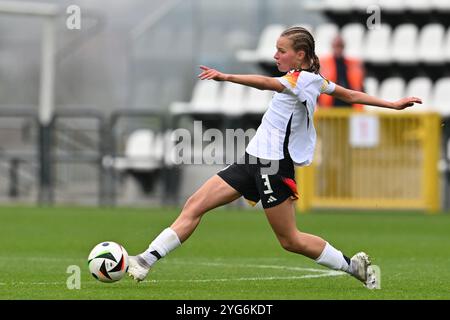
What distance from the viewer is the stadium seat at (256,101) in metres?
25.1

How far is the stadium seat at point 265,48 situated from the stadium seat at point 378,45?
70.9 inches

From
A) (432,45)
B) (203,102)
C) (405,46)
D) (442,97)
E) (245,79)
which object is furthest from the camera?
(405,46)

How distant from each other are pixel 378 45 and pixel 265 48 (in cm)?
236

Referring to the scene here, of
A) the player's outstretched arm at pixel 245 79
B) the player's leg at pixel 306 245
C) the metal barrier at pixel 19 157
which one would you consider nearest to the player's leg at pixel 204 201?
the player's leg at pixel 306 245

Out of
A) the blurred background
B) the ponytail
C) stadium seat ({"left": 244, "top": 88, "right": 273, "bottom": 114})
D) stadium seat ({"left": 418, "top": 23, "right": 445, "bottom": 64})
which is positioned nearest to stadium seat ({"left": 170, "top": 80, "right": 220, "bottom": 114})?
the blurred background

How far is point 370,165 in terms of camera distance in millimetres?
20406

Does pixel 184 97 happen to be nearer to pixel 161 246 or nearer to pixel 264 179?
pixel 161 246

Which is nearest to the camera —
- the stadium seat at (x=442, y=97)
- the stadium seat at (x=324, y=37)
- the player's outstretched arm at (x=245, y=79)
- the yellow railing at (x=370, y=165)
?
the player's outstretched arm at (x=245, y=79)

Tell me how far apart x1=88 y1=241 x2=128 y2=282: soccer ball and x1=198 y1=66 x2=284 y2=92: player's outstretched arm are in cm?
151

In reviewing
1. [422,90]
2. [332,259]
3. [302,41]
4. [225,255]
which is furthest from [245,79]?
[422,90]

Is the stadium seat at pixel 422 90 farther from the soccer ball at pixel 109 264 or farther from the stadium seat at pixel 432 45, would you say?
the soccer ball at pixel 109 264

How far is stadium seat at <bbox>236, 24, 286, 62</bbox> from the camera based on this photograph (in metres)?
25.0
